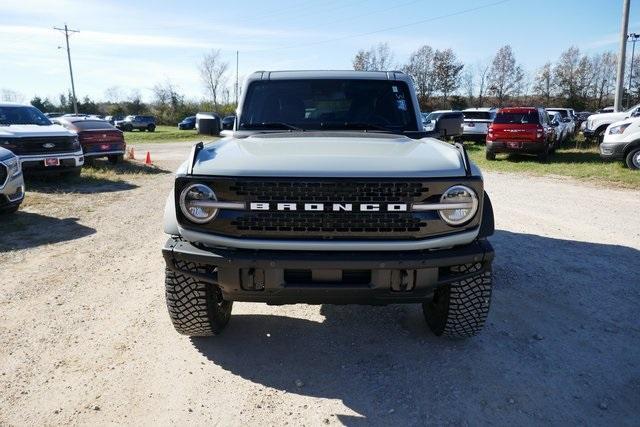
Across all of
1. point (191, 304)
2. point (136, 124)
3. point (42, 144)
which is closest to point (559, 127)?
point (42, 144)

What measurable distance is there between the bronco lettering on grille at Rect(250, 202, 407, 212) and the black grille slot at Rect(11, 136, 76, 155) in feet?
31.8

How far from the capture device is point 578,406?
106 inches

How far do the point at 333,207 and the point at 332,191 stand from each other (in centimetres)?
9

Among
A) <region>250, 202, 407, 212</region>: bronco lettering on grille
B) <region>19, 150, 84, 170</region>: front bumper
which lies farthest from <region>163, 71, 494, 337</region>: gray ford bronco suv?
<region>19, 150, 84, 170</region>: front bumper

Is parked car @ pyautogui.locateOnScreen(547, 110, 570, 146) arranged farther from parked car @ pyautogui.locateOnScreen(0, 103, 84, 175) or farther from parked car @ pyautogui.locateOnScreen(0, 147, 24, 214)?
parked car @ pyautogui.locateOnScreen(0, 147, 24, 214)

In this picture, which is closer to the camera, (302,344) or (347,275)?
(347,275)

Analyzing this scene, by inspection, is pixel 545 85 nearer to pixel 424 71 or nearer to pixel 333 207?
pixel 424 71

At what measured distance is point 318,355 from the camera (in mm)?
3303

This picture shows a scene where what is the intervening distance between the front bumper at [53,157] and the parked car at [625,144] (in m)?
13.0

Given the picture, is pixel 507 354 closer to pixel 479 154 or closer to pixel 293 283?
pixel 293 283

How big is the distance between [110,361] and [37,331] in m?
0.87

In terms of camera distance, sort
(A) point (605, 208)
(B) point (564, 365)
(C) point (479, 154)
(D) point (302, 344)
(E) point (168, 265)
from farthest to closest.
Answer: (C) point (479, 154) < (A) point (605, 208) < (D) point (302, 344) < (B) point (564, 365) < (E) point (168, 265)

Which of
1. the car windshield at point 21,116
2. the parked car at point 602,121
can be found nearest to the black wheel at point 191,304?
the car windshield at point 21,116

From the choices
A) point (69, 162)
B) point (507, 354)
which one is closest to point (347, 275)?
point (507, 354)
